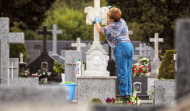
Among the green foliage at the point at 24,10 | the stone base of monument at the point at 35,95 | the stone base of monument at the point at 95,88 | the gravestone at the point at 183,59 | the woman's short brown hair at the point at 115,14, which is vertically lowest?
the stone base of monument at the point at 95,88

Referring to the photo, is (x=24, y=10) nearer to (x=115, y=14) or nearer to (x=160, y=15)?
(x=160, y=15)

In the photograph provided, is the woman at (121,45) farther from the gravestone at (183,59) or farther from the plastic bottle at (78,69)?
the gravestone at (183,59)

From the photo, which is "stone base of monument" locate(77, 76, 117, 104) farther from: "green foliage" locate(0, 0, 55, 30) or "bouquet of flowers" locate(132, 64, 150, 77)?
"green foliage" locate(0, 0, 55, 30)

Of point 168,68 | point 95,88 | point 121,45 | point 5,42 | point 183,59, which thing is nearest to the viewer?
point 183,59

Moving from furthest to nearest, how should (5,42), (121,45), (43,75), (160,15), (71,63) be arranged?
(160,15)
(43,75)
(71,63)
(121,45)
(5,42)

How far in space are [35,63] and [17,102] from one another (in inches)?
672

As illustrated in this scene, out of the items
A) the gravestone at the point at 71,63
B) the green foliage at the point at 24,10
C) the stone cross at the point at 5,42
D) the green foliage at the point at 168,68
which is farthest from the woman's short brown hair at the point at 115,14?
the green foliage at the point at 24,10

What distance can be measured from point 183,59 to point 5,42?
17.7ft

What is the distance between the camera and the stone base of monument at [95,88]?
316 inches

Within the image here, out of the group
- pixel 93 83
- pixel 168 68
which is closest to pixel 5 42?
pixel 93 83

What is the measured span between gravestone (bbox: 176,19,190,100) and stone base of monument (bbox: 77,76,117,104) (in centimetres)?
572

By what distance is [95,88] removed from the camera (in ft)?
26.7

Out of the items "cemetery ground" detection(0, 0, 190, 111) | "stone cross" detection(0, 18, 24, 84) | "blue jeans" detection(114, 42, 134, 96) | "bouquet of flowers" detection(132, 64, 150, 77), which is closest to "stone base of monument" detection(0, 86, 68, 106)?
"cemetery ground" detection(0, 0, 190, 111)

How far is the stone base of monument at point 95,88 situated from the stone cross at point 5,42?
161cm
